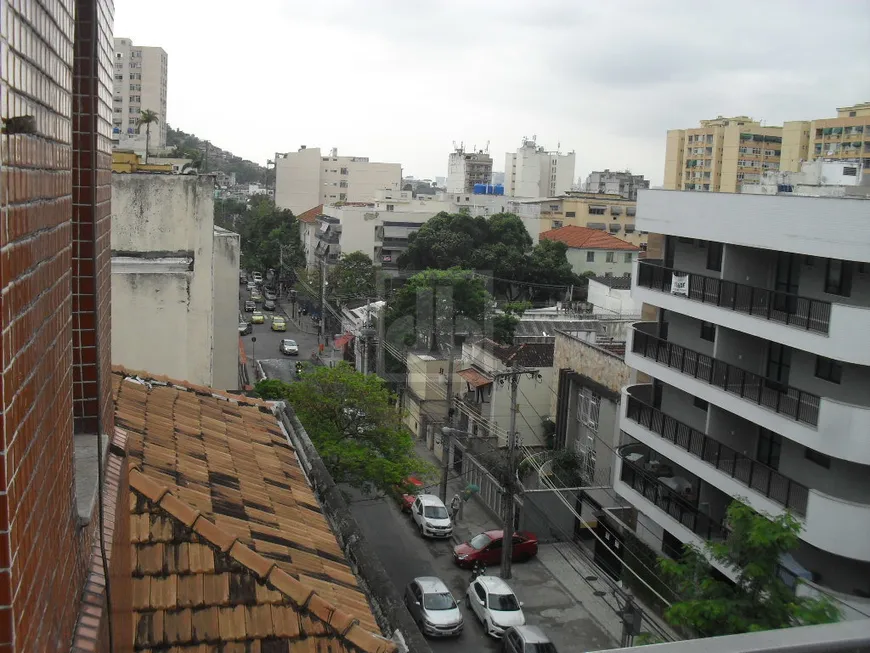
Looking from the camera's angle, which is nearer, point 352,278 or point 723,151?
point 352,278

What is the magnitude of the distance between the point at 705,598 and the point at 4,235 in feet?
37.5

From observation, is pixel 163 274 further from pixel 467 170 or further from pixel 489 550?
pixel 467 170

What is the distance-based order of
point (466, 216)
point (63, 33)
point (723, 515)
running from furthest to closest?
point (466, 216), point (723, 515), point (63, 33)

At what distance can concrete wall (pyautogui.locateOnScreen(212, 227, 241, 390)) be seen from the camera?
20094 mm

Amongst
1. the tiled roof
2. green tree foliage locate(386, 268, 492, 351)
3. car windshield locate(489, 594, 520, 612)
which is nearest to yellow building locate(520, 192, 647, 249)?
green tree foliage locate(386, 268, 492, 351)

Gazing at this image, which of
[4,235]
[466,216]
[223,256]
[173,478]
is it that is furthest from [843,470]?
[466,216]

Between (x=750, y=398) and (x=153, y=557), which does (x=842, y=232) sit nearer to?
(x=750, y=398)

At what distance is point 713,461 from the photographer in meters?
16.3

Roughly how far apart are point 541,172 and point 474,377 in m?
74.7

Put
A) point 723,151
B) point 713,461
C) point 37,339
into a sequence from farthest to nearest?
point 723,151, point 713,461, point 37,339

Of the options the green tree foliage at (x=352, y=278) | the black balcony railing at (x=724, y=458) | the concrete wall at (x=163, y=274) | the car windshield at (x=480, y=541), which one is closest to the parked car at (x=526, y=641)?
the black balcony railing at (x=724, y=458)

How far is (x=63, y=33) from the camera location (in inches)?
112

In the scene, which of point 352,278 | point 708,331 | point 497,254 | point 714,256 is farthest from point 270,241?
point 714,256

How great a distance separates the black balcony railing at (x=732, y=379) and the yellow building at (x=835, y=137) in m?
44.6
